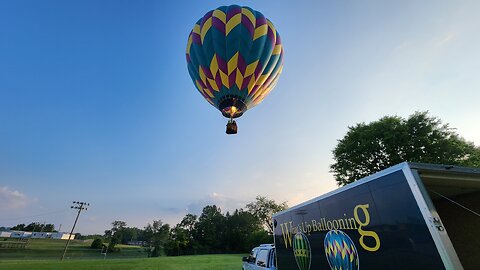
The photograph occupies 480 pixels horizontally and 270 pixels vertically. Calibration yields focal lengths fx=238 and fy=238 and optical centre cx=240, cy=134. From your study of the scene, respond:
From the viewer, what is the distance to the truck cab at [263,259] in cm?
806

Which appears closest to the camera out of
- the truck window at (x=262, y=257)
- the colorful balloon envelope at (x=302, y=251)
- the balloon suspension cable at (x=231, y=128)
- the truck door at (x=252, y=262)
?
the colorful balloon envelope at (x=302, y=251)

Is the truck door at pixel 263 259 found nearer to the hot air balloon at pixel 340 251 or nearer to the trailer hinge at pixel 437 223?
the hot air balloon at pixel 340 251

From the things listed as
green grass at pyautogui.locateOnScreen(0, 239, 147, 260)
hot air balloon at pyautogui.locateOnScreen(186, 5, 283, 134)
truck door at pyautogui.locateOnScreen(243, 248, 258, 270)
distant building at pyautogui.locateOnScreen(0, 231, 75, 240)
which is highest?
distant building at pyautogui.locateOnScreen(0, 231, 75, 240)

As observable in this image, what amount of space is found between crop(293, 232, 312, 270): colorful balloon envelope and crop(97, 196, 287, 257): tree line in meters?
52.4

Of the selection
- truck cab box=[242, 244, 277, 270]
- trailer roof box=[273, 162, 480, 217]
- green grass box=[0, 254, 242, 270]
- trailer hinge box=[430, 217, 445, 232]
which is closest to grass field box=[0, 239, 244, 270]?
green grass box=[0, 254, 242, 270]

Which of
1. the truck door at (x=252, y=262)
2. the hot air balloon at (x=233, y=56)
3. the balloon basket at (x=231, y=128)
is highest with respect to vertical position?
the hot air balloon at (x=233, y=56)

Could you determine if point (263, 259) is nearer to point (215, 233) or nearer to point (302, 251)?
point (302, 251)

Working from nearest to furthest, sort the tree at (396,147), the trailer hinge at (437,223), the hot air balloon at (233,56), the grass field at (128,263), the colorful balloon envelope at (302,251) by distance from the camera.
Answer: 1. the trailer hinge at (437,223)
2. the colorful balloon envelope at (302,251)
3. the hot air balloon at (233,56)
4. the grass field at (128,263)
5. the tree at (396,147)

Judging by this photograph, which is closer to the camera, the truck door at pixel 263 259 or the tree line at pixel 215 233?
the truck door at pixel 263 259

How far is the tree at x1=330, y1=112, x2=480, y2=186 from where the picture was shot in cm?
2156

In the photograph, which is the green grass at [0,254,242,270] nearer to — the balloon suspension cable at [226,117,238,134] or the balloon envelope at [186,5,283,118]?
the balloon suspension cable at [226,117,238,134]

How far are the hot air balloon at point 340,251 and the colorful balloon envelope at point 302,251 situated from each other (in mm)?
714

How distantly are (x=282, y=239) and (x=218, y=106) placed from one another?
7.20 metres

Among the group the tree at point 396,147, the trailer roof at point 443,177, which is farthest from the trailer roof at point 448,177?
the tree at point 396,147
